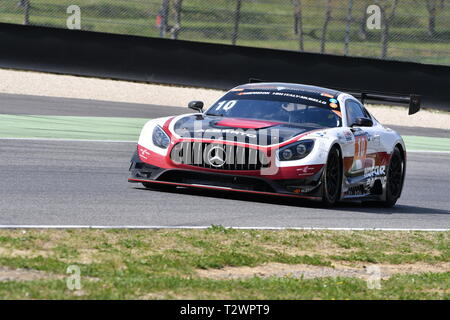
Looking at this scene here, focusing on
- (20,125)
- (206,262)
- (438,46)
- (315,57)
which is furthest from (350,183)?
(438,46)

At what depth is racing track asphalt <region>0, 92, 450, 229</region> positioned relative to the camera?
930 cm

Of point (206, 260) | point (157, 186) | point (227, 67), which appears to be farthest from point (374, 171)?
point (227, 67)

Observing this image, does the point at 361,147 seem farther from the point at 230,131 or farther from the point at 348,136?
the point at 230,131

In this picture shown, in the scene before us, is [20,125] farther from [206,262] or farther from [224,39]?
[206,262]

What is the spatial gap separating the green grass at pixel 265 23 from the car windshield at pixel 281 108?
40.6 ft

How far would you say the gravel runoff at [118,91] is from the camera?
23.0 meters

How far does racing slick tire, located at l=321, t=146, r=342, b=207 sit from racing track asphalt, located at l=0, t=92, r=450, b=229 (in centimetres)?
14

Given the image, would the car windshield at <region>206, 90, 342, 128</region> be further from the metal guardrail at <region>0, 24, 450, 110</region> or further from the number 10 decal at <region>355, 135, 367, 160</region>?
the metal guardrail at <region>0, 24, 450, 110</region>

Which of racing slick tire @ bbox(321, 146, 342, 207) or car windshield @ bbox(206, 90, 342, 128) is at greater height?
car windshield @ bbox(206, 90, 342, 128)

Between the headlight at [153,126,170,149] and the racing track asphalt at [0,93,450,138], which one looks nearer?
the headlight at [153,126,170,149]

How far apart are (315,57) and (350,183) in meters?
12.2

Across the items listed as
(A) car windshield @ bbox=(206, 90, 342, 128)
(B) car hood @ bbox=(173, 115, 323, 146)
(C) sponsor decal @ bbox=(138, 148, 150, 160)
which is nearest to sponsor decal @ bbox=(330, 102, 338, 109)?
A: (A) car windshield @ bbox=(206, 90, 342, 128)

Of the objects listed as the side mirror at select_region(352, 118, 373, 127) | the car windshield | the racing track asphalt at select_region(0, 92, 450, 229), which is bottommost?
the racing track asphalt at select_region(0, 92, 450, 229)

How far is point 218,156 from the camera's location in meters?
10.7
